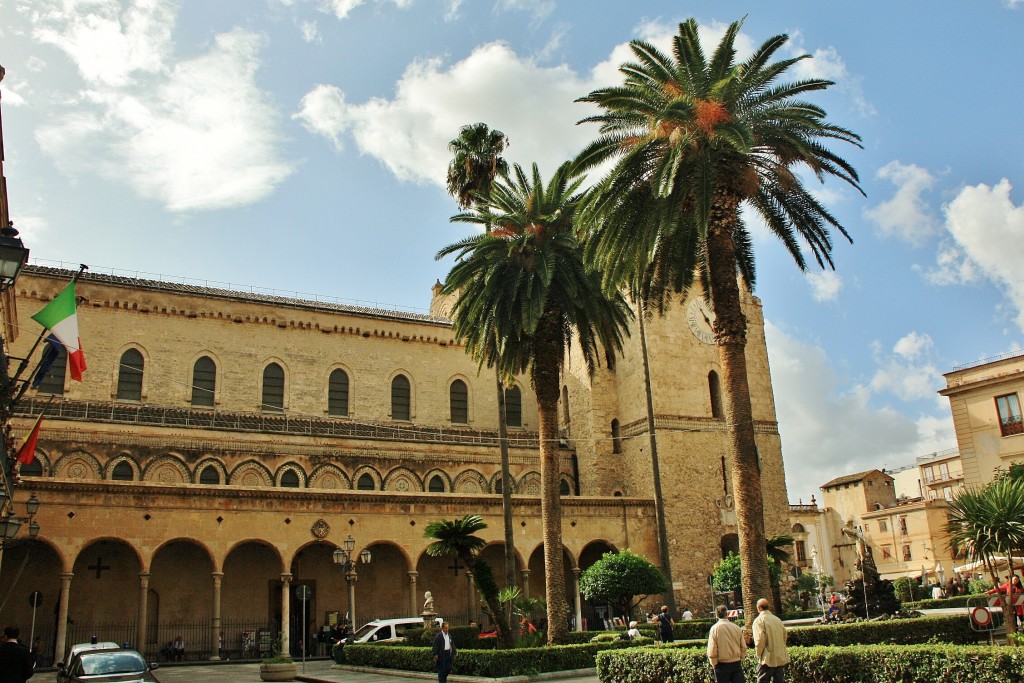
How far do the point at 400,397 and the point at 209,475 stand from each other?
10354mm

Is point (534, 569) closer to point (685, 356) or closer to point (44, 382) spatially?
point (685, 356)

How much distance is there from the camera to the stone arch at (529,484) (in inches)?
1495

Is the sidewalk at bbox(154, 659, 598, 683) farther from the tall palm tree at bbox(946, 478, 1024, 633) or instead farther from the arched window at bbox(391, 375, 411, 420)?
the arched window at bbox(391, 375, 411, 420)

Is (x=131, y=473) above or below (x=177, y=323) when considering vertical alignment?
below

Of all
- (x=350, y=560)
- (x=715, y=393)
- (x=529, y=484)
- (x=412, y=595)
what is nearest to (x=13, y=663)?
(x=350, y=560)

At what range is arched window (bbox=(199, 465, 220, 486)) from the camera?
31.7m

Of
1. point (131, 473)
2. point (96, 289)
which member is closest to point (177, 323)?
point (96, 289)

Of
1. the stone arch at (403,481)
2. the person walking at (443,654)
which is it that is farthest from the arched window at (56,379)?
the person walking at (443,654)

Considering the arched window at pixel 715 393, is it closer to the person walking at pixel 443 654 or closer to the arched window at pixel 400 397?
the arched window at pixel 400 397

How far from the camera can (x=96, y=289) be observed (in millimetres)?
34438

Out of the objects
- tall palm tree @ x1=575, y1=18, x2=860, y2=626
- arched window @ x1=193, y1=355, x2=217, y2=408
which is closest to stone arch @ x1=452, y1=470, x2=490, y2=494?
arched window @ x1=193, y1=355, x2=217, y2=408

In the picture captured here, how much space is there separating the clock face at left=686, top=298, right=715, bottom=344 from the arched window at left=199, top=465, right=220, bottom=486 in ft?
71.1

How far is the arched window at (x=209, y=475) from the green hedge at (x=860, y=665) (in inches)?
829

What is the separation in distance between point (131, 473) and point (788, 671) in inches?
982
